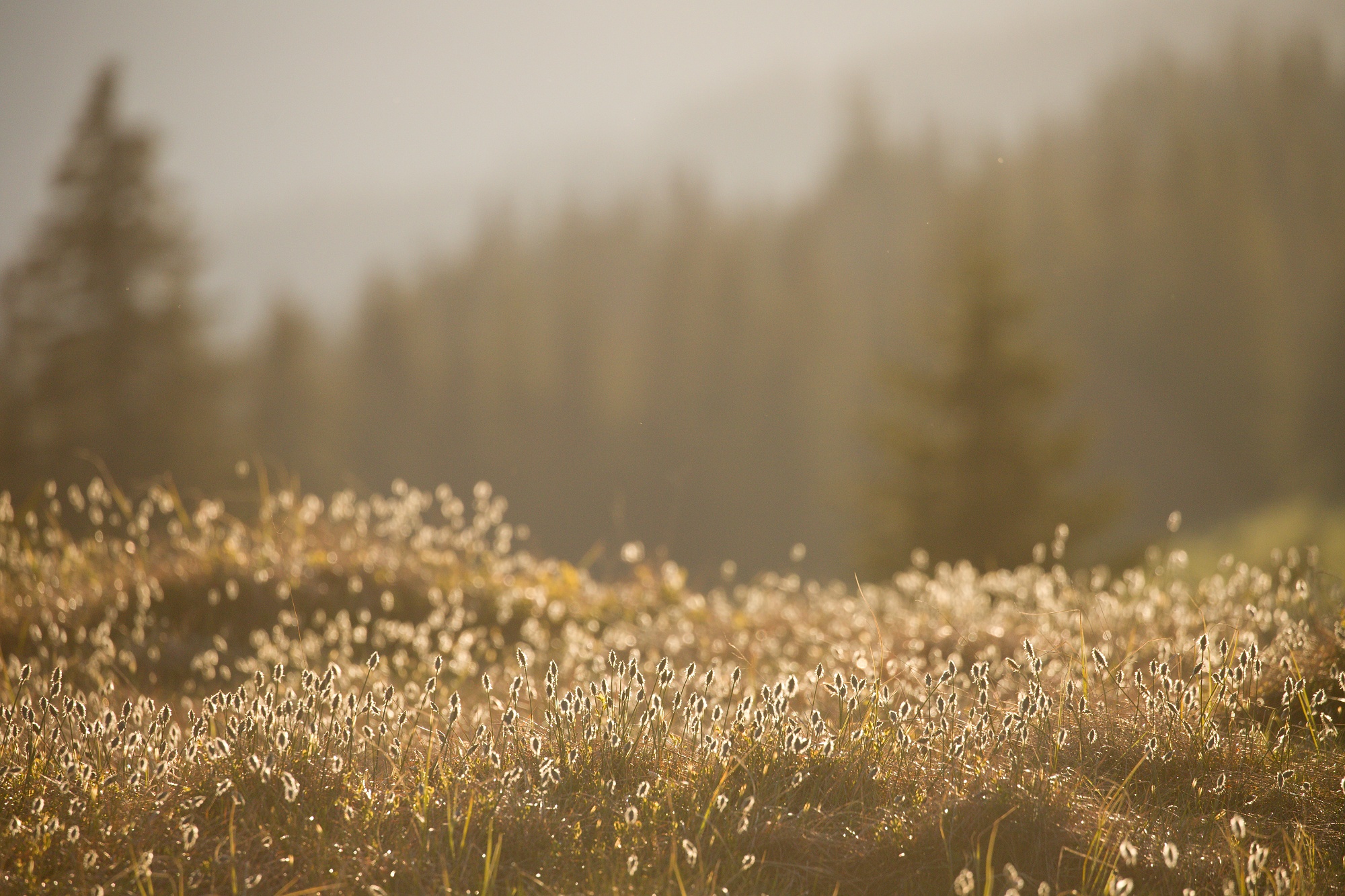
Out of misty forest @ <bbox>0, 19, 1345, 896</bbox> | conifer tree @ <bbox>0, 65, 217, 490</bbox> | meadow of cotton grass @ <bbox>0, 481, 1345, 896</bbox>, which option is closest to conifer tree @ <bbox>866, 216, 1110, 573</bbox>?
misty forest @ <bbox>0, 19, 1345, 896</bbox>

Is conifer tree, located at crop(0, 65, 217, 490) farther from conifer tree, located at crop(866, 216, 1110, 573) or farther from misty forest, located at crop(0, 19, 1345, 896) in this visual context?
conifer tree, located at crop(866, 216, 1110, 573)

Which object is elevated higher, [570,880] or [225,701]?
[225,701]

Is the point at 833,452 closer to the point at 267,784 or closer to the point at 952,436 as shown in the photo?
the point at 952,436

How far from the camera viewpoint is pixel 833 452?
4319 centimetres

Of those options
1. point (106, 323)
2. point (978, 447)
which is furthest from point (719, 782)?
point (106, 323)

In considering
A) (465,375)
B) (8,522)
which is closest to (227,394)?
(8,522)

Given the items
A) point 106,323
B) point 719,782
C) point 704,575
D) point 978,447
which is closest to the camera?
point 719,782

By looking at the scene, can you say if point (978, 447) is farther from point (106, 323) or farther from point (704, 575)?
point (106, 323)

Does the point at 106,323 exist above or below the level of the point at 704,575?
above

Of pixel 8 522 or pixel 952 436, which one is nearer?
pixel 8 522

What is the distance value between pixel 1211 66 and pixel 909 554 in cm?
7434

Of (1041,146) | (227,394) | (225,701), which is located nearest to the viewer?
(225,701)

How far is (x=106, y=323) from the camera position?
20.6 metres

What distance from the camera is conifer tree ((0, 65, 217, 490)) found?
19875mm
